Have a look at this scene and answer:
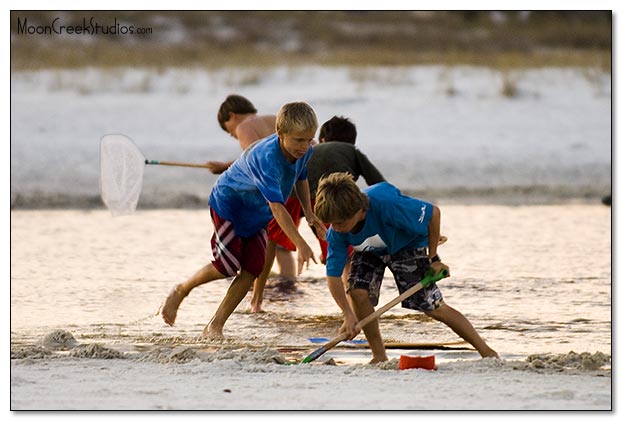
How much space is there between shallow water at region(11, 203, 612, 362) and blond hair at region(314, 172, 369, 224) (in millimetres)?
1018

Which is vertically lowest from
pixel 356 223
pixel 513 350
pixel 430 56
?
pixel 513 350

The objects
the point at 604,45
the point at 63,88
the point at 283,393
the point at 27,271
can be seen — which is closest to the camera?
the point at 283,393

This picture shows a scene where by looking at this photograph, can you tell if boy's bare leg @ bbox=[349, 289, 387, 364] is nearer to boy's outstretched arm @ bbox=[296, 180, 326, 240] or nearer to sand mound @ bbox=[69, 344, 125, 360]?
boy's outstretched arm @ bbox=[296, 180, 326, 240]

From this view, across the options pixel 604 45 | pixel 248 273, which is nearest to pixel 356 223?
pixel 248 273

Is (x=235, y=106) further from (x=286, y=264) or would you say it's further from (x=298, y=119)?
(x=298, y=119)

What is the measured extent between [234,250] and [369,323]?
0.97 meters

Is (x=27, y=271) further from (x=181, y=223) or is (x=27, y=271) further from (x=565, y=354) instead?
(x=565, y=354)

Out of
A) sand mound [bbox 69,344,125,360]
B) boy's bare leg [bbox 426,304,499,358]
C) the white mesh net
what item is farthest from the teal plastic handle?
the white mesh net

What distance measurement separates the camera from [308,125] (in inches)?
235

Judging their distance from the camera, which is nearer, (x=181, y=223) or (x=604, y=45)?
(x=181, y=223)

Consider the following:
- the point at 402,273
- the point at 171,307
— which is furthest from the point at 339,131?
the point at 402,273

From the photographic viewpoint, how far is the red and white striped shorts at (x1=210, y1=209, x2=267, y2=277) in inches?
262

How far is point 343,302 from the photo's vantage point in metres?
5.73

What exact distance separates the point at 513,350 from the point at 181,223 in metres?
5.77
